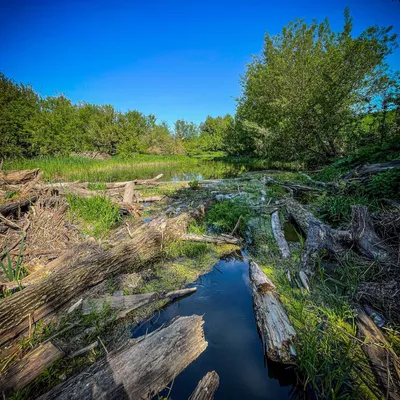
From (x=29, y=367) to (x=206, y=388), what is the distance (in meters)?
1.53

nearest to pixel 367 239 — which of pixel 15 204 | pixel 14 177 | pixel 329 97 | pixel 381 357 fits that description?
pixel 381 357

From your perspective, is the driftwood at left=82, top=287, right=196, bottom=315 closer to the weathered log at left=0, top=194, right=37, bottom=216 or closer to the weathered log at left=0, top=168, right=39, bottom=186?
the weathered log at left=0, top=194, right=37, bottom=216

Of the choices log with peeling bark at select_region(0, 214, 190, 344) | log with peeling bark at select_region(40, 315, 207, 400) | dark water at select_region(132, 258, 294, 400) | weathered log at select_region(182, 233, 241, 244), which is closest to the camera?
log with peeling bark at select_region(40, 315, 207, 400)

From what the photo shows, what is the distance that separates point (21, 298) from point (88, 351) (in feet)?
2.92

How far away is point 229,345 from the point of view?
2178 mm

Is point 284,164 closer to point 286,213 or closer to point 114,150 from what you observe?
point 286,213

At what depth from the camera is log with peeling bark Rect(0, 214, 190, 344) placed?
198cm

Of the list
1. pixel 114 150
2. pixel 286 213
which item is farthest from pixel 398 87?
pixel 114 150

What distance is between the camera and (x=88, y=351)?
6.61 feet

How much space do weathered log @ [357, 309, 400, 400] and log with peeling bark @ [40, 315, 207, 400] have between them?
1460mm

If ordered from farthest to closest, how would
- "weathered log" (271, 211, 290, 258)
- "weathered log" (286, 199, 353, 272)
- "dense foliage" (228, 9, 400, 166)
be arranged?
"dense foliage" (228, 9, 400, 166) < "weathered log" (271, 211, 290, 258) < "weathered log" (286, 199, 353, 272)

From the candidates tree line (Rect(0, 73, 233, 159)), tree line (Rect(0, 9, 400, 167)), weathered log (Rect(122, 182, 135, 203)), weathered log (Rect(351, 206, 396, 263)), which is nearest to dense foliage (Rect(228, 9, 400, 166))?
tree line (Rect(0, 9, 400, 167))

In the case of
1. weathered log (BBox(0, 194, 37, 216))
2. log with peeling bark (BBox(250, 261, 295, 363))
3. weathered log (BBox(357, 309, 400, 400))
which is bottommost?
weathered log (BBox(357, 309, 400, 400))

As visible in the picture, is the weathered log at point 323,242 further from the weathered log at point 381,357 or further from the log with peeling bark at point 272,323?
the weathered log at point 381,357
